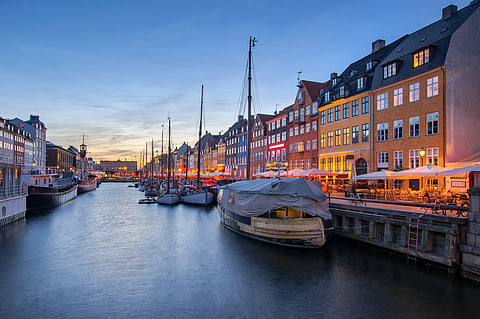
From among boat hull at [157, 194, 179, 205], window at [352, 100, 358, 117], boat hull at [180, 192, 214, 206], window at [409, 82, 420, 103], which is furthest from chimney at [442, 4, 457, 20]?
boat hull at [157, 194, 179, 205]

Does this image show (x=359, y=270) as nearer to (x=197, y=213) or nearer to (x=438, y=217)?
(x=438, y=217)

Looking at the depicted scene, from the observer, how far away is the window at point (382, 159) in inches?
1324

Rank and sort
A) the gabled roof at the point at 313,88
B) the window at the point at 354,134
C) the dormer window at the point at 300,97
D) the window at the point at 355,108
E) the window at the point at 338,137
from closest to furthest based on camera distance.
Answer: the window at the point at 354,134
the window at the point at 355,108
the window at the point at 338,137
the gabled roof at the point at 313,88
the dormer window at the point at 300,97

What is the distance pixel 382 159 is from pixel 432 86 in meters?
8.60

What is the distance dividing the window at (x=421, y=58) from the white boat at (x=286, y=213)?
673 inches

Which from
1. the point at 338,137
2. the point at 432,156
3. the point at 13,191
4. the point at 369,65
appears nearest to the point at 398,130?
the point at 432,156

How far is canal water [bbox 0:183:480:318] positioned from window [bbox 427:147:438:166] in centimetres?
1213

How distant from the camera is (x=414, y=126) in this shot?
30391 millimetres

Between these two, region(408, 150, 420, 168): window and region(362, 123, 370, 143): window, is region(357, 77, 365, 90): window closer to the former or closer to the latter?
region(362, 123, 370, 143): window

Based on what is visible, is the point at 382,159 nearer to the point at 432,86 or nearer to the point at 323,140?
the point at 432,86

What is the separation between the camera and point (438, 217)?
15828 millimetres

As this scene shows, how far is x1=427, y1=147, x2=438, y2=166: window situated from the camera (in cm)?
2814

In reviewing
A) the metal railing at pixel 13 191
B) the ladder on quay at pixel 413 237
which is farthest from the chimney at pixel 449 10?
the metal railing at pixel 13 191

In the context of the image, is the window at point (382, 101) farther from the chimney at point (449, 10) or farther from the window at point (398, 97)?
the chimney at point (449, 10)
